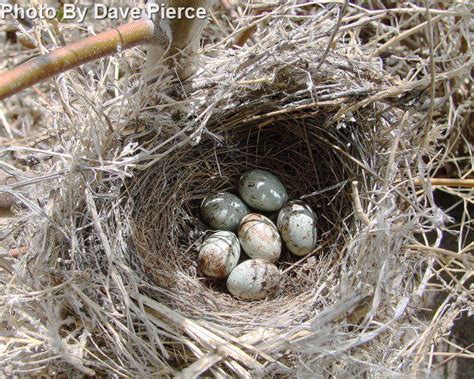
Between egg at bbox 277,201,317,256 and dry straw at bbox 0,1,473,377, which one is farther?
egg at bbox 277,201,317,256

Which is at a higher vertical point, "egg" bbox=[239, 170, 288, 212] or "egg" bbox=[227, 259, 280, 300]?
"egg" bbox=[239, 170, 288, 212]

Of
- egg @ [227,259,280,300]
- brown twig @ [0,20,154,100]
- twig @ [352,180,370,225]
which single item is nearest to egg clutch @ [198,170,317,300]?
egg @ [227,259,280,300]

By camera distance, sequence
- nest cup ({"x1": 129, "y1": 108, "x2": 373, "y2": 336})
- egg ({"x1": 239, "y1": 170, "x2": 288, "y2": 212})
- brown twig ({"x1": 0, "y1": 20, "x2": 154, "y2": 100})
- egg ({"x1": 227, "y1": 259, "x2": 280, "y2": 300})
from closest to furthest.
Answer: brown twig ({"x1": 0, "y1": 20, "x2": 154, "y2": 100}) → nest cup ({"x1": 129, "y1": 108, "x2": 373, "y2": 336}) → egg ({"x1": 227, "y1": 259, "x2": 280, "y2": 300}) → egg ({"x1": 239, "y1": 170, "x2": 288, "y2": 212})

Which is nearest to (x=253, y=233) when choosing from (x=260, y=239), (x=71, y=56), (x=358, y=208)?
(x=260, y=239)

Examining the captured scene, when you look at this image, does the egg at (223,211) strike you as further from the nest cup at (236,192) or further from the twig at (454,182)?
the twig at (454,182)

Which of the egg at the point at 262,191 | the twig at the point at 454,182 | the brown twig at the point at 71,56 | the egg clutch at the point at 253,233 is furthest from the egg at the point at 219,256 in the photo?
the brown twig at the point at 71,56

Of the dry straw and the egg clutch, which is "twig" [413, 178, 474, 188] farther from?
the egg clutch
